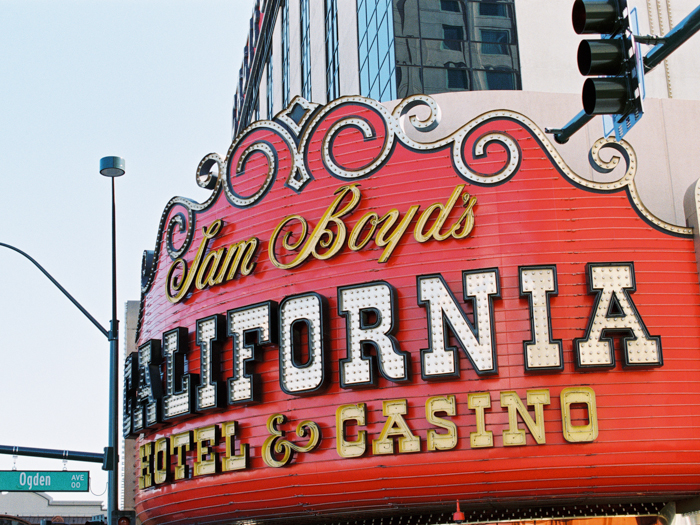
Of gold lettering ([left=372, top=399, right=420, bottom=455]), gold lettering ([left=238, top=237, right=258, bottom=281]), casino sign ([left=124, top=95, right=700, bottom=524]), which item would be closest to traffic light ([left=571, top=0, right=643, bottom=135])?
casino sign ([left=124, top=95, right=700, bottom=524])

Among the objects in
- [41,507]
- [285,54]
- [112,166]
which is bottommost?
[41,507]

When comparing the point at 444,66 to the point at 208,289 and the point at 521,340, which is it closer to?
the point at 208,289

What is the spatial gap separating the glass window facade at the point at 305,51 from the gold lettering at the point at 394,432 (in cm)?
2444

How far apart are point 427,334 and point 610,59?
9.30 meters

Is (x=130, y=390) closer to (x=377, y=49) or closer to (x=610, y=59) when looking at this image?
(x=377, y=49)

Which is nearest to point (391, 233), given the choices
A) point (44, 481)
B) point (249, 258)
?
point (249, 258)

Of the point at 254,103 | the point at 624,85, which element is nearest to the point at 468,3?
the point at 624,85

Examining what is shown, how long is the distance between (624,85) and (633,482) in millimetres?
9749

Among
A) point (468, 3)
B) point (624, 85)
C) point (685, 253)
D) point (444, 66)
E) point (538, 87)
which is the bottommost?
point (624, 85)

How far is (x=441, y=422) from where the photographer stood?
16328mm

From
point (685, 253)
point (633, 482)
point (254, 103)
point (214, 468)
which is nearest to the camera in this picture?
point (633, 482)

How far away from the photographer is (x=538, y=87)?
2750 centimetres

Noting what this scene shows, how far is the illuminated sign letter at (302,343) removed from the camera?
17.4 metres

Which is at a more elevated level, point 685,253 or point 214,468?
point 685,253
